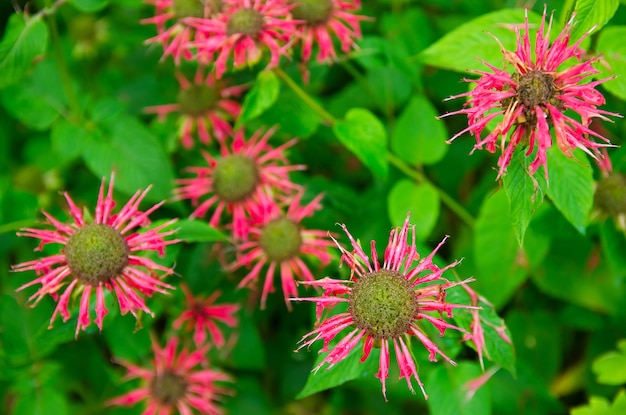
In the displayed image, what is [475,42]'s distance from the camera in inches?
50.1

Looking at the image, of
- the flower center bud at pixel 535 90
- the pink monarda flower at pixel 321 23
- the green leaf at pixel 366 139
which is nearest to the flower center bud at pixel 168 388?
the green leaf at pixel 366 139

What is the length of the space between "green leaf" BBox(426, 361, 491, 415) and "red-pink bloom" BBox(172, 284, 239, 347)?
1.75ft

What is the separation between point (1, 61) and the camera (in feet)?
4.66

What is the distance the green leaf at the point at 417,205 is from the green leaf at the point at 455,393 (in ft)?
0.95

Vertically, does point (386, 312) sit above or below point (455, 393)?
above

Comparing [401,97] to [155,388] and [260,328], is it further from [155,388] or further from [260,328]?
[155,388]

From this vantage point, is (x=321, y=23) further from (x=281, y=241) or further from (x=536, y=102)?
(x=536, y=102)

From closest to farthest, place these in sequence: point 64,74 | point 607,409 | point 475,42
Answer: point 475,42
point 607,409
point 64,74

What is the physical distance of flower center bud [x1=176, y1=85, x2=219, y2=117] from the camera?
5.82 ft

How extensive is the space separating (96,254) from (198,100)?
2.36ft

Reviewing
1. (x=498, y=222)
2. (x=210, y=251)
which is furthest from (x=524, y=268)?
(x=210, y=251)

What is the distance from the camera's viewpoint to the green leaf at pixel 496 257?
→ 1.52 meters

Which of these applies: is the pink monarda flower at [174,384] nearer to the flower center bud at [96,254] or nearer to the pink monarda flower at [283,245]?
the pink monarda flower at [283,245]

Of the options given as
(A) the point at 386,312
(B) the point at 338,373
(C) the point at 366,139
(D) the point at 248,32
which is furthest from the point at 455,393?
(D) the point at 248,32
